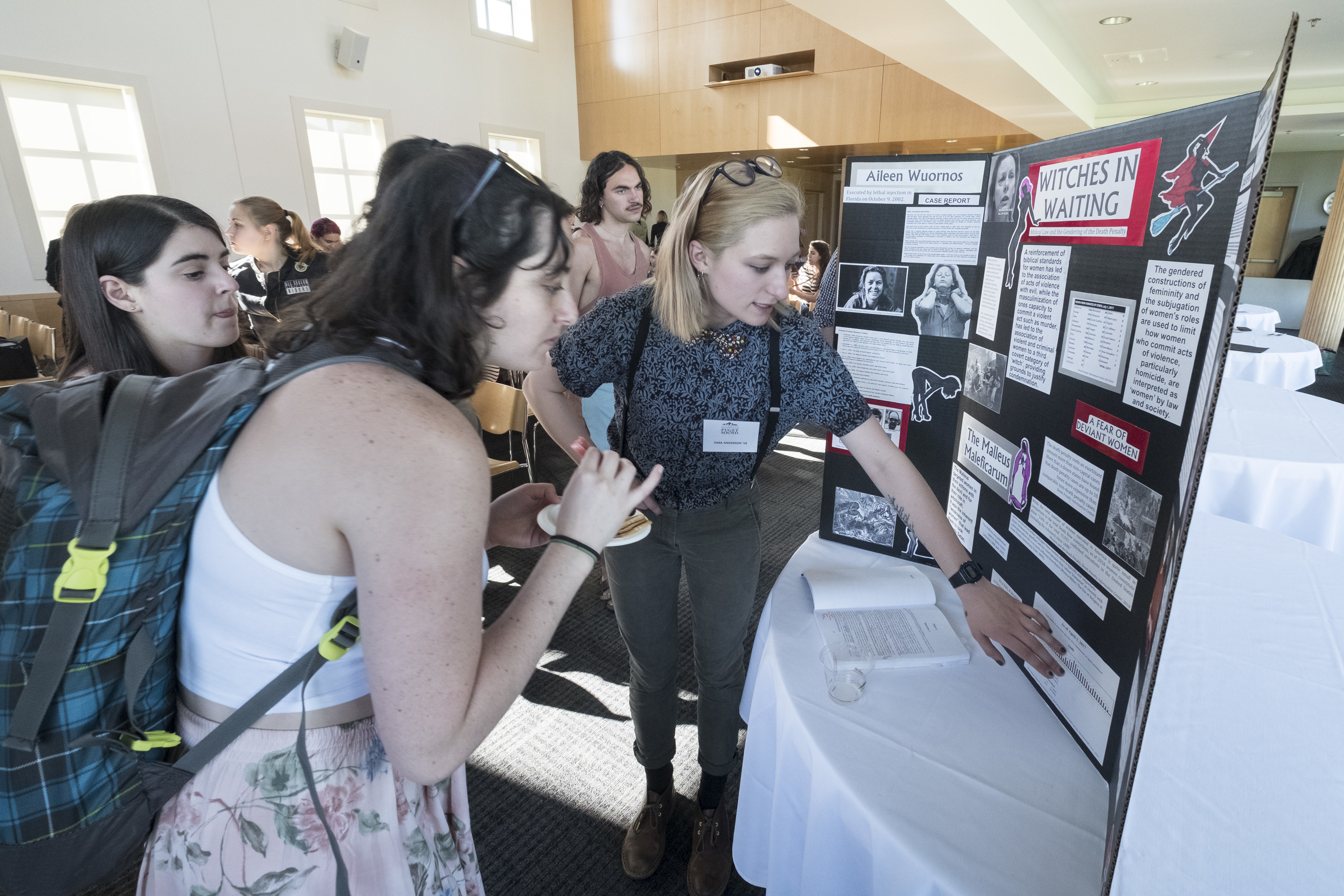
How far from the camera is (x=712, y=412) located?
128 cm

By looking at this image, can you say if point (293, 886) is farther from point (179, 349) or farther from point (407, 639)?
point (179, 349)

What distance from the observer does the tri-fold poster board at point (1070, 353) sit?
632 mm

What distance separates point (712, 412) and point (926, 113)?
7093mm

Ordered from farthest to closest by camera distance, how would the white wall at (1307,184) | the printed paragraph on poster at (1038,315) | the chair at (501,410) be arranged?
the white wall at (1307,184), the chair at (501,410), the printed paragraph on poster at (1038,315)

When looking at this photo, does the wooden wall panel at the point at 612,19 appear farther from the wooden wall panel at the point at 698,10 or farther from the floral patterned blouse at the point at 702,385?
the floral patterned blouse at the point at 702,385

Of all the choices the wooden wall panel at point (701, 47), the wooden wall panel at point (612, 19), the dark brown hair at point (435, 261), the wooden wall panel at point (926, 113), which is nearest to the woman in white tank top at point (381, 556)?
the dark brown hair at point (435, 261)

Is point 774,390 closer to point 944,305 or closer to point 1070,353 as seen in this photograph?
point 944,305

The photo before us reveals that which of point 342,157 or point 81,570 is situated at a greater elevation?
point 342,157

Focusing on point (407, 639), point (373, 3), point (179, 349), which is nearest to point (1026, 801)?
point (407, 639)

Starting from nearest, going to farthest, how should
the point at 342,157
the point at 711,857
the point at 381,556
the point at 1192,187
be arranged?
the point at 381,556, the point at 1192,187, the point at 711,857, the point at 342,157

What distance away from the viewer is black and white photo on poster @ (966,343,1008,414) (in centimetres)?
108

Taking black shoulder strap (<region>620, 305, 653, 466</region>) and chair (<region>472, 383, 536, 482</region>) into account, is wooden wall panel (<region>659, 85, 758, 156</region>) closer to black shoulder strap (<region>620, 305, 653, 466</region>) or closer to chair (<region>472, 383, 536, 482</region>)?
chair (<region>472, 383, 536, 482</region>)

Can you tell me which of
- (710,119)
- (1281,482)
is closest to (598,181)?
(1281,482)

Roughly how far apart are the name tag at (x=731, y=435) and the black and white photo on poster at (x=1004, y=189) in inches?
21.9
